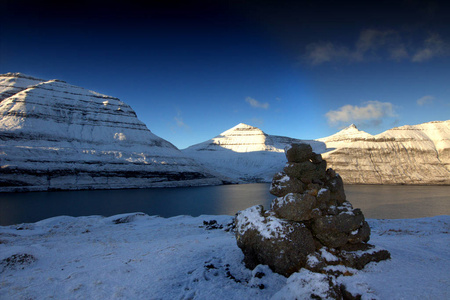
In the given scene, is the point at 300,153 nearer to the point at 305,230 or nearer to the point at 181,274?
the point at 305,230

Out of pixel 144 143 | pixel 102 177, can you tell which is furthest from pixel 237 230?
pixel 144 143

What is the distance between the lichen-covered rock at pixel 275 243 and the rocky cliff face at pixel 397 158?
82.4 metres

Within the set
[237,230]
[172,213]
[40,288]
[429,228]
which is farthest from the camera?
[172,213]

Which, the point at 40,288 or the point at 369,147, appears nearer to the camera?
the point at 40,288

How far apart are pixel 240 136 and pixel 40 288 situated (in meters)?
162

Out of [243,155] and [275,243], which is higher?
[243,155]

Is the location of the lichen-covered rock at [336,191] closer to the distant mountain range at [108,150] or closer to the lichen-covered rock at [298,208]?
the lichen-covered rock at [298,208]

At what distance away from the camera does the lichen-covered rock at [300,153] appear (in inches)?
393

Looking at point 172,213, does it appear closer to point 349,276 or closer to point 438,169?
point 349,276

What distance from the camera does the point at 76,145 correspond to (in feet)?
236

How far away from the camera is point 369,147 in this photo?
8444 cm

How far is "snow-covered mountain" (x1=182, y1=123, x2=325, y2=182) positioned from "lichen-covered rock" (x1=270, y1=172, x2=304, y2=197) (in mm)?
90942

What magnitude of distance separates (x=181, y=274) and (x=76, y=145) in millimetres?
79266

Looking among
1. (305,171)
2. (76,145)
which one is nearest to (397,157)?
(305,171)
